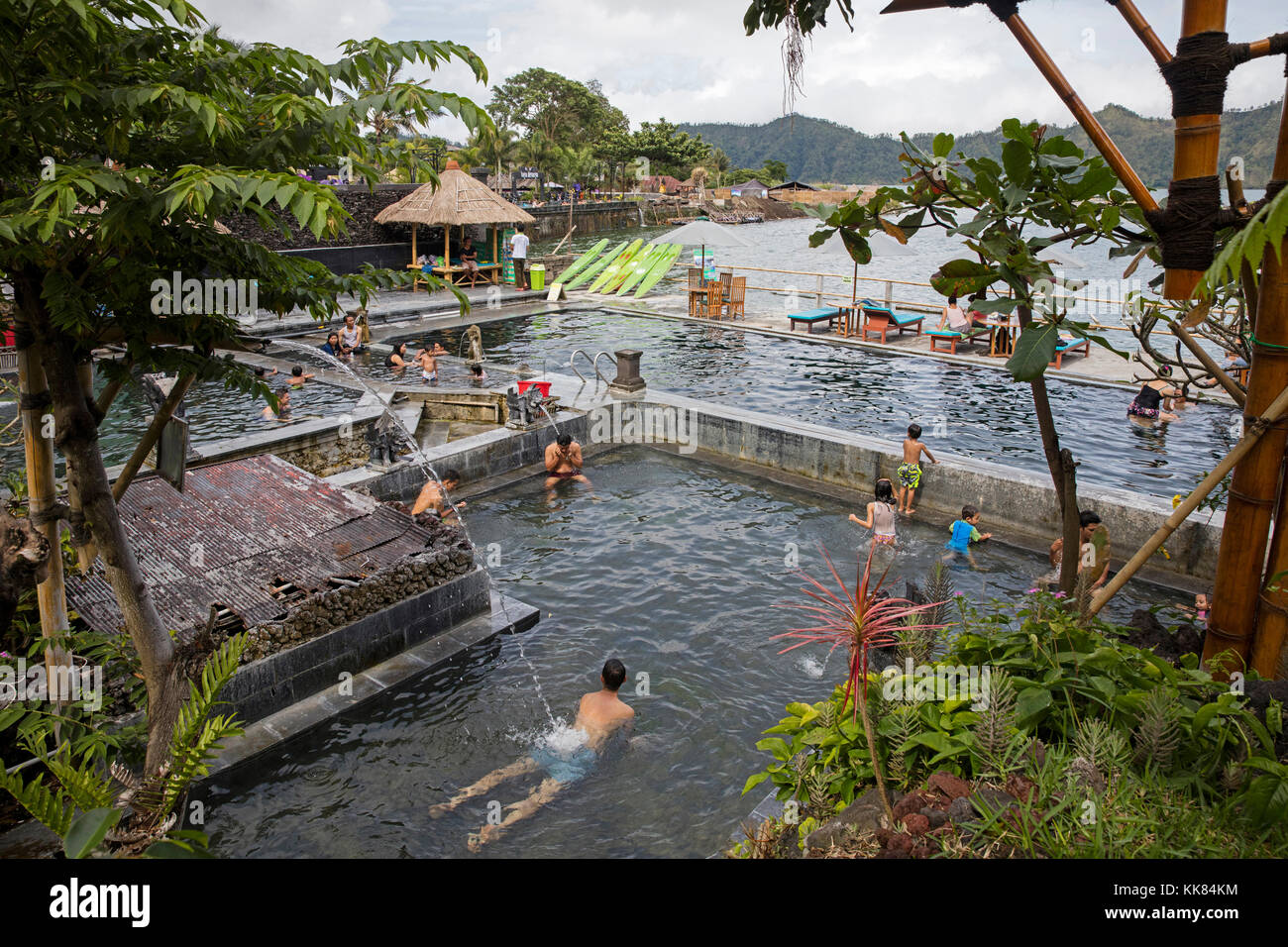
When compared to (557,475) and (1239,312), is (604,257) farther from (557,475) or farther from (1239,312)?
(1239,312)

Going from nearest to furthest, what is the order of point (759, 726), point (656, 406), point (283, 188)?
point (283, 188) → point (759, 726) → point (656, 406)

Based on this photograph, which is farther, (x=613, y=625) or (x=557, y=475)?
(x=557, y=475)

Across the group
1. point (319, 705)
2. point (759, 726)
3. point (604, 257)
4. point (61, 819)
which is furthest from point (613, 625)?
point (604, 257)

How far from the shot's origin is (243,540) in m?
7.23

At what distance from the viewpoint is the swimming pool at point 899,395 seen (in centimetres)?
1230

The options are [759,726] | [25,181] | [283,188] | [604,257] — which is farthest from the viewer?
[604,257]

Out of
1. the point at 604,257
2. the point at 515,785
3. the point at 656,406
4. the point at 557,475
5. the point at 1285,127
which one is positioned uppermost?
the point at 604,257

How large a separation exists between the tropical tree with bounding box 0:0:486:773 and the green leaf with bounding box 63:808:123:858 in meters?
1.61

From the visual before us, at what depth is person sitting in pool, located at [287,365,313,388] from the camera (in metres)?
15.3

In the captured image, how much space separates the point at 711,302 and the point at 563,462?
484 inches

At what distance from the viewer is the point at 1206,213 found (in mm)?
3254

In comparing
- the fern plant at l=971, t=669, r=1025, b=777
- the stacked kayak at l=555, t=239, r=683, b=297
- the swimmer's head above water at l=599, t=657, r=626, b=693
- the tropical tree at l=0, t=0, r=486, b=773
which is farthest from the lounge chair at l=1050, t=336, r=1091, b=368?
the tropical tree at l=0, t=0, r=486, b=773

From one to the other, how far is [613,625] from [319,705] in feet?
8.51

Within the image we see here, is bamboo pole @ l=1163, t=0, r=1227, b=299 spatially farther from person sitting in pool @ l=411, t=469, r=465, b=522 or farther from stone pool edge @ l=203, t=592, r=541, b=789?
person sitting in pool @ l=411, t=469, r=465, b=522
